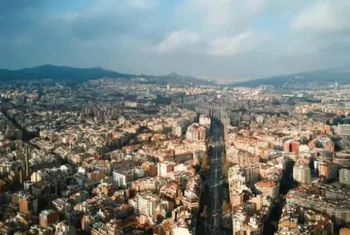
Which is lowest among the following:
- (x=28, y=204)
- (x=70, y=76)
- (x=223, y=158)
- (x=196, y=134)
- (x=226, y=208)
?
(x=226, y=208)

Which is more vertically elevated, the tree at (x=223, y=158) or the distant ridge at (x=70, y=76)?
the distant ridge at (x=70, y=76)

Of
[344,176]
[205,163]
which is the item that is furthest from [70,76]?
[344,176]

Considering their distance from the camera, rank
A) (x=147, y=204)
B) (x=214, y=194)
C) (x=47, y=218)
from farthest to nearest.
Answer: (x=214, y=194)
(x=147, y=204)
(x=47, y=218)

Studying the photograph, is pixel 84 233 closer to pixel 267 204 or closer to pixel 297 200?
pixel 267 204

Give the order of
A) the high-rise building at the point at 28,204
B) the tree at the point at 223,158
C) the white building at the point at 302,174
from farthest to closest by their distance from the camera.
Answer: the tree at the point at 223,158 < the white building at the point at 302,174 < the high-rise building at the point at 28,204

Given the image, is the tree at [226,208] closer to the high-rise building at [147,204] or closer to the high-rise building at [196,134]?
the high-rise building at [147,204]

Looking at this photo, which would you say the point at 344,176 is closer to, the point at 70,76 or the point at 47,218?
the point at 47,218

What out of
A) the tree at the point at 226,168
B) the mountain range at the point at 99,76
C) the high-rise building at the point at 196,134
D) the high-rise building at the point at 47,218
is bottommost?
the high-rise building at the point at 47,218

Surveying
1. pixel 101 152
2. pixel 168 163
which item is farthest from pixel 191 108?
pixel 168 163

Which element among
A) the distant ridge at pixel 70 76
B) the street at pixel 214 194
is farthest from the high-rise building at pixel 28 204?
the distant ridge at pixel 70 76
